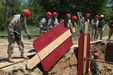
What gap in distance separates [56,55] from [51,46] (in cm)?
60

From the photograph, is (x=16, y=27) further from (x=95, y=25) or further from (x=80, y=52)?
(x=95, y=25)

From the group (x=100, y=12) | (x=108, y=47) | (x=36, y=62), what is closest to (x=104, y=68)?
(x=108, y=47)

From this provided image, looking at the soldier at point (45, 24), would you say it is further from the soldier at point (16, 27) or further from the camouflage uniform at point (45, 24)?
the soldier at point (16, 27)

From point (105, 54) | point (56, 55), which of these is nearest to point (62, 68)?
point (56, 55)

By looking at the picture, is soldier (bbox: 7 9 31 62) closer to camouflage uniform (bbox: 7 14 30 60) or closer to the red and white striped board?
camouflage uniform (bbox: 7 14 30 60)

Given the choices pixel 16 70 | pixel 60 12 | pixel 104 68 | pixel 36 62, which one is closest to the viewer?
pixel 16 70

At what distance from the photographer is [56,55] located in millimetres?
12898

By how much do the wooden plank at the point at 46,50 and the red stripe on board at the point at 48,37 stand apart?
125mm

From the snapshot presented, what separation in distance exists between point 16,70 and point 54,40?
2512 millimetres

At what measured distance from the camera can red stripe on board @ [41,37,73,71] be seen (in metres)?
12.2

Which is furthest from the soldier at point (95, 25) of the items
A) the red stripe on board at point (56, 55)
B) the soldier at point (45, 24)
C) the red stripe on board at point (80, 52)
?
the red stripe on board at point (80, 52)

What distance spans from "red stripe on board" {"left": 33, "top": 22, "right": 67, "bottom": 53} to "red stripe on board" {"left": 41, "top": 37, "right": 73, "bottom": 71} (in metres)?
0.49

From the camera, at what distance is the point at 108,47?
→ 18.8 meters

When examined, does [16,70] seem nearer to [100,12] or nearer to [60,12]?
[60,12]
